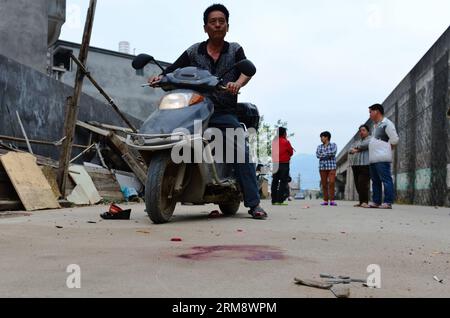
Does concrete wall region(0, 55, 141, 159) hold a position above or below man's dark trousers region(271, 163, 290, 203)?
above

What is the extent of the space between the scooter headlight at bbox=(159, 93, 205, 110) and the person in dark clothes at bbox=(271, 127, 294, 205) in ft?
18.0

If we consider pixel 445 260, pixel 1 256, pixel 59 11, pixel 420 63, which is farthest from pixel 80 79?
pixel 59 11

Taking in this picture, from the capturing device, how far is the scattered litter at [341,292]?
1760 millimetres

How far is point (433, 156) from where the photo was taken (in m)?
10.5

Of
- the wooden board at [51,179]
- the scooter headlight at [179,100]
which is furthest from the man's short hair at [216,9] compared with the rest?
the wooden board at [51,179]

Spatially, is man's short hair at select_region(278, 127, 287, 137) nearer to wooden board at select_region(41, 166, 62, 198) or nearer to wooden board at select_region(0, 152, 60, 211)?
wooden board at select_region(41, 166, 62, 198)

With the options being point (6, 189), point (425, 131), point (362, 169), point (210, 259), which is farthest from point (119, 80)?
point (210, 259)

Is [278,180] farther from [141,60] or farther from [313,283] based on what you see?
[313,283]

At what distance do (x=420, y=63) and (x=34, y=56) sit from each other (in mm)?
11537

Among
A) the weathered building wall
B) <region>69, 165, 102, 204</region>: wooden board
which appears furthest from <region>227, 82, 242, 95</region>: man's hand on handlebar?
the weathered building wall

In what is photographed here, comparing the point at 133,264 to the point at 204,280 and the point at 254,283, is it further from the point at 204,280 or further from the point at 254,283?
the point at 254,283

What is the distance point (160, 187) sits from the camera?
4.19 metres

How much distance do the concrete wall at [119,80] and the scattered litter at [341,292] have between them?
31448 mm

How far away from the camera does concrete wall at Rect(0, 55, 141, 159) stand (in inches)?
361
